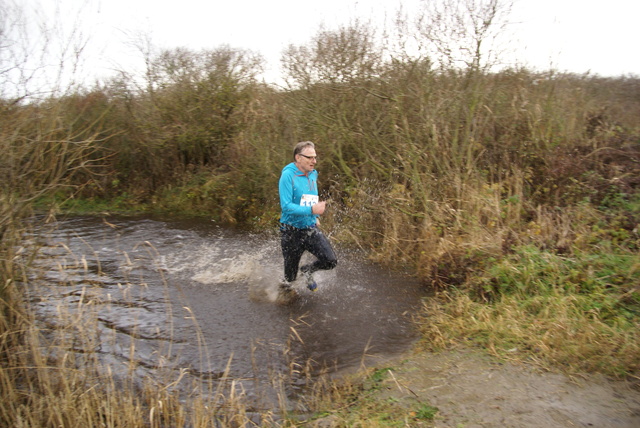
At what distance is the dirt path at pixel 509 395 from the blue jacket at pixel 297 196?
2.36m

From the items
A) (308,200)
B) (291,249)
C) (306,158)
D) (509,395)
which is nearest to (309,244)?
(291,249)

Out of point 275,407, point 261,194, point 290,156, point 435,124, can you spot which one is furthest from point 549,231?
point 261,194

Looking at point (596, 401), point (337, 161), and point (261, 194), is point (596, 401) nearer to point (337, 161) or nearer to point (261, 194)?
point (337, 161)

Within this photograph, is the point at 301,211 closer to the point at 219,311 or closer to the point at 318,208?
the point at 318,208

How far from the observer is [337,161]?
1052 centimetres

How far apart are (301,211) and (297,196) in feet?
0.98

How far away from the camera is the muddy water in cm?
472

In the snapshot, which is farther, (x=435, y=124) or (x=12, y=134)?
(x=435, y=124)

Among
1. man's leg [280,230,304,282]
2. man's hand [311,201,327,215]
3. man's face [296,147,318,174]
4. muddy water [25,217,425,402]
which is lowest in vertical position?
muddy water [25,217,425,402]

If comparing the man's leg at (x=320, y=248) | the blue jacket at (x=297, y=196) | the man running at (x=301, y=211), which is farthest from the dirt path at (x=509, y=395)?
the blue jacket at (x=297, y=196)

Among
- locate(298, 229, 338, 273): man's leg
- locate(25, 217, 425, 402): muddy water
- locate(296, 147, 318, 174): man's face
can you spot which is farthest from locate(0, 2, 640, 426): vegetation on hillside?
locate(296, 147, 318, 174): man's face

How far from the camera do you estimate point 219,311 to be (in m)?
6.34

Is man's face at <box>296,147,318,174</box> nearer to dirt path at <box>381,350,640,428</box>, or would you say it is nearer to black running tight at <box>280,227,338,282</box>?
black running tight at <box>280,227,338,282</box>

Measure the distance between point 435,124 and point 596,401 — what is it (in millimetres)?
5511
